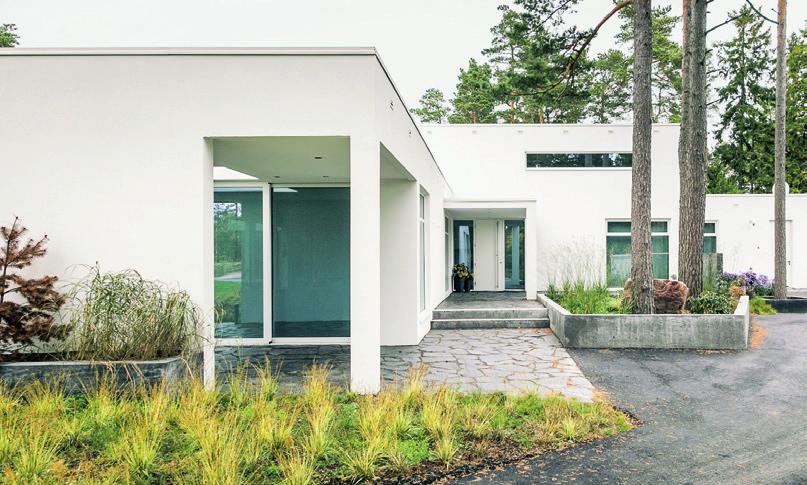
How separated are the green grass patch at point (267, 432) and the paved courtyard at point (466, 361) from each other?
0.79 m

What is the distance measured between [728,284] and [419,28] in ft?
61.6

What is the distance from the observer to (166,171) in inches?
204

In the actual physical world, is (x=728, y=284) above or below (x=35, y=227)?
below

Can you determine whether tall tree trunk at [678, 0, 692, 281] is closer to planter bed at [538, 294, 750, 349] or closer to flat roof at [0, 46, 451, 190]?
planter bed at [538, 294, 750, 349]

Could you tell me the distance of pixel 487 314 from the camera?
10.4 m

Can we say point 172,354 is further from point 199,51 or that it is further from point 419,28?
point 419,28

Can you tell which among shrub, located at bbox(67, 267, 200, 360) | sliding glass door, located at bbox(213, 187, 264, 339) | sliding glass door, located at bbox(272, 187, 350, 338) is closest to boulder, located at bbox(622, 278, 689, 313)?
sliding glass door, located at bbox(272, 187, 350, 338)

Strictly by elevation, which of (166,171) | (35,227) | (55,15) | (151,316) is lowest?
(151,316)

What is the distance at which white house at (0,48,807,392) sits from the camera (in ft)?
16.9

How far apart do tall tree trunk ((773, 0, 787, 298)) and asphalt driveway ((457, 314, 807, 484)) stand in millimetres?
5753

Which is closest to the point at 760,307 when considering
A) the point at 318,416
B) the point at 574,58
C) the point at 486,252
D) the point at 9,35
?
the point at 574,58

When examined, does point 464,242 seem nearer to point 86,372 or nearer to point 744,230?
point 744,230

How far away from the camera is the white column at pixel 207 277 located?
5188 mm

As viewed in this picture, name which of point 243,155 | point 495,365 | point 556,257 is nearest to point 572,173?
point 556,257
